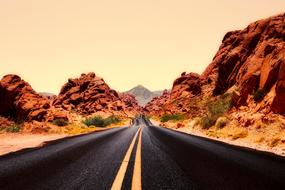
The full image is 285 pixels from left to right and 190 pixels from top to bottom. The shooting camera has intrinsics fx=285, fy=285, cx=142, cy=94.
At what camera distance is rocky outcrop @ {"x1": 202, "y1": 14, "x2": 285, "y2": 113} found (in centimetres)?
2299

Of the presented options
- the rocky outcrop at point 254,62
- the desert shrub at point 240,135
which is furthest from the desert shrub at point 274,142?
the rocky outcrop at point 254,62

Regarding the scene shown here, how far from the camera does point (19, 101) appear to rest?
109 ft

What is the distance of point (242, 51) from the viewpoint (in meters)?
62.6

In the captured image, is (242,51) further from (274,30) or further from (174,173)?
(174,173)

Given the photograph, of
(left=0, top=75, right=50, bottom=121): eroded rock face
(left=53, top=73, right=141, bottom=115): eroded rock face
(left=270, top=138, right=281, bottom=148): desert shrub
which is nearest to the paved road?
(left=270, top=138, right=281, bottom=148): desert shrub

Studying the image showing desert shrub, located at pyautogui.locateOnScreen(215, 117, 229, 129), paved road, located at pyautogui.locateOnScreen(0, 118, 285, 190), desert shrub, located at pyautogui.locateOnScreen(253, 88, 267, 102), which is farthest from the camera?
desert shrub, located at pyautogui.locateOnScreen(215, 117, 229, 129)

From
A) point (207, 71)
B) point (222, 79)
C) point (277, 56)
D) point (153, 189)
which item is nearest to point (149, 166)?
point (153, 189)

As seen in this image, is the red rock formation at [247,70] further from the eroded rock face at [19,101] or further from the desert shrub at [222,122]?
the eroded rock face at [19,101]

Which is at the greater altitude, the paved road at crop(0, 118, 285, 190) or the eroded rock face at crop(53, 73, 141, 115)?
the eroded rock face at crop(53, 73, 141, 115)

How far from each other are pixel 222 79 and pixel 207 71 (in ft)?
105

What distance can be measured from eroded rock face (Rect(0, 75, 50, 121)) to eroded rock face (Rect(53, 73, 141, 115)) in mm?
74644

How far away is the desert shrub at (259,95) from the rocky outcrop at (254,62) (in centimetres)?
35

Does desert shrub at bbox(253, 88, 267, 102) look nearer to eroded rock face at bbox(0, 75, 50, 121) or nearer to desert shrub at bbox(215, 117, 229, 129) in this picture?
desert shrub at bbox(215, 117, 229, 129)

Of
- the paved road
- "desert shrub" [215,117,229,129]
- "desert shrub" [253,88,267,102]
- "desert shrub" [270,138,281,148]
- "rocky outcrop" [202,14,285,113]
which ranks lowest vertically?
the paved road
